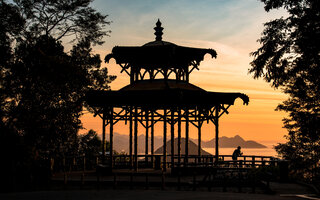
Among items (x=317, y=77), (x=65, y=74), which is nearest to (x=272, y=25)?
(x=317, y=77)

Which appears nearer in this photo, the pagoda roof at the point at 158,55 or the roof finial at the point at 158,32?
the pagoda roof at the point at 158,55

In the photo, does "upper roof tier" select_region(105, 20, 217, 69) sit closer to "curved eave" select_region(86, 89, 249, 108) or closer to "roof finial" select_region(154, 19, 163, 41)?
"roof finial" select_region(154, 19, 163, 41)

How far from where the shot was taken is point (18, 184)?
2425 cm

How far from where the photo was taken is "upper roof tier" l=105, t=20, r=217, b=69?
94.6 ft

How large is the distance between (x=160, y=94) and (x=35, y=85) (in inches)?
319

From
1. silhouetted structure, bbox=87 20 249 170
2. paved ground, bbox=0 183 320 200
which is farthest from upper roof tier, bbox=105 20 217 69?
paved ground, bbox=0 183 320 200

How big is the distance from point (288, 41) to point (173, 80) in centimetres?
1037

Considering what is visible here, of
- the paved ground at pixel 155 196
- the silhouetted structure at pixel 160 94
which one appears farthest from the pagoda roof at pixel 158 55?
the paved ground at pixel 155 196

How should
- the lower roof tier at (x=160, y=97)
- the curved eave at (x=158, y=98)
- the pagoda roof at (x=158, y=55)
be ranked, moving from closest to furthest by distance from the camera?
the lower roof tier at (x=160, y=97) → the curved eave at (x=158, y=98) → the pagoda roof at (x=158, y=55)

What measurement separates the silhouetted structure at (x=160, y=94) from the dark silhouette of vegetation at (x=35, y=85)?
7.18ft

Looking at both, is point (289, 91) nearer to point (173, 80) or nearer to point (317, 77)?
point (173, 80)

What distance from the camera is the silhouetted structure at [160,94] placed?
27.1m

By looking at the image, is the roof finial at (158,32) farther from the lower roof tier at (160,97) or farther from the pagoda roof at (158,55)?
the lower roof tier at (160,97)

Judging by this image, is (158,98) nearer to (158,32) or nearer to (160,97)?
(160,97)
